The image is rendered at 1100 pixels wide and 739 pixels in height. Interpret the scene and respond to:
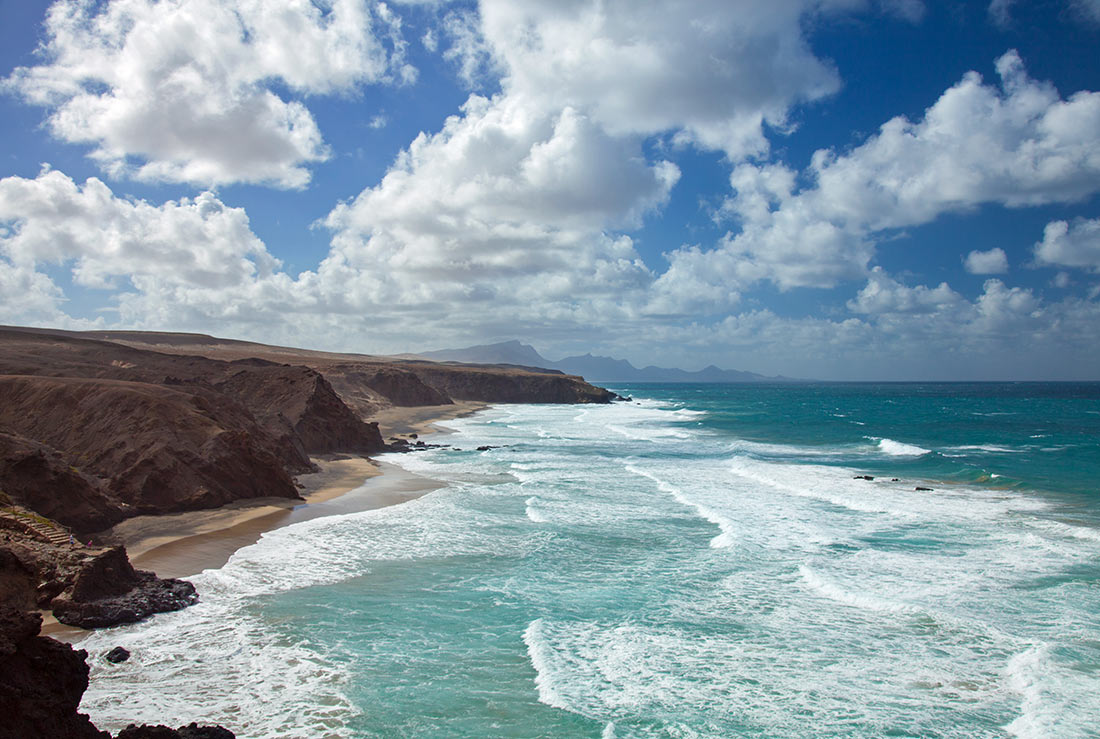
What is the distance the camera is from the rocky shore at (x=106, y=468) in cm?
A: 606

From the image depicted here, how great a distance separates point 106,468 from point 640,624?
14.9 metres

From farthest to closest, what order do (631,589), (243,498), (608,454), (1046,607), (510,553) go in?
(608,454), (243,498), (510,553), (631,589), (1046,607)

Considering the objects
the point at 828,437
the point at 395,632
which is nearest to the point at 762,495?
the point at 395,632

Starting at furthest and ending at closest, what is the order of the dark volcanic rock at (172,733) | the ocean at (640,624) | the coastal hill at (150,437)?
the coastal hill at (150,437), the ocean at (640,624), the dark volcanic rock at (172,733)

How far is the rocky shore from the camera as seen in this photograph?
606 cm

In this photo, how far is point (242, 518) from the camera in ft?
61.8

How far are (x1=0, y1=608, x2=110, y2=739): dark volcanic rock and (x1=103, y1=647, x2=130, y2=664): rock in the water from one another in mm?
3927

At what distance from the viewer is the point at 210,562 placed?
14805 millimetres

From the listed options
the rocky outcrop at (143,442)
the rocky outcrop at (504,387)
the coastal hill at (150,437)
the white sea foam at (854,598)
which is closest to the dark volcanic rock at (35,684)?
the coastal hill at (150,437)

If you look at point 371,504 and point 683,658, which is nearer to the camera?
point 683,658

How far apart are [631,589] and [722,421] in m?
56.1

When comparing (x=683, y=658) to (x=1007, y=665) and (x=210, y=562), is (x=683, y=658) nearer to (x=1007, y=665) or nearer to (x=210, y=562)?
(x=1007, y=665)

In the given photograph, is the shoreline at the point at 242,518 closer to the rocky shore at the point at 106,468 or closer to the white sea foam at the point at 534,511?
the rocky shore at the point at 106,468

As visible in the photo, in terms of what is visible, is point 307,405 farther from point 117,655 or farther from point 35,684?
point 35,684
